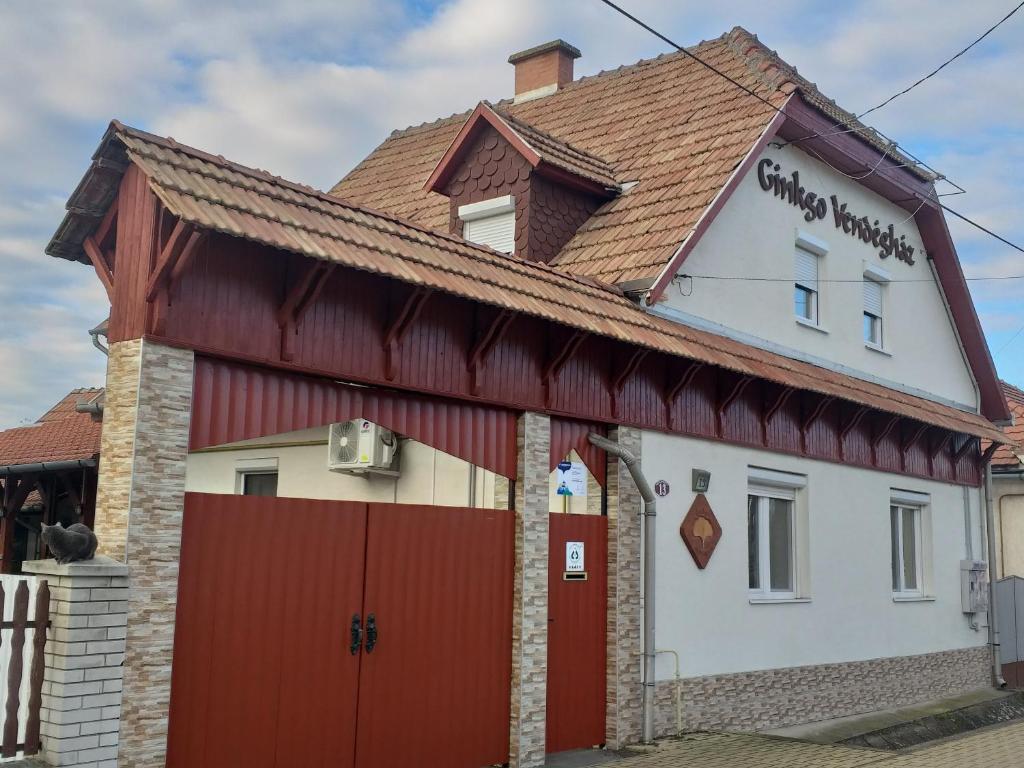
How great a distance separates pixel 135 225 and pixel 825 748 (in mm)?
8403

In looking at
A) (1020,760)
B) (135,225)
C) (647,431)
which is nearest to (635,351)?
(647,431)

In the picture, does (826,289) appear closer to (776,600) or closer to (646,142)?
(646,142)

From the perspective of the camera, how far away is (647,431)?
1108cm

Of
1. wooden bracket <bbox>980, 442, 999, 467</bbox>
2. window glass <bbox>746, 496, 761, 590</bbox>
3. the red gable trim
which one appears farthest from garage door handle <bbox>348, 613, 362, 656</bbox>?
wooden bracket <bbox>980, 442, 999, 467</bbox>

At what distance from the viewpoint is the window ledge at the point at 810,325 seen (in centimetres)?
1419

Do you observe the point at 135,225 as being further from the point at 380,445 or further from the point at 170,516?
the point at 380,445

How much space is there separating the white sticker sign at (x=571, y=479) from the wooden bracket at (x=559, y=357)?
93cm

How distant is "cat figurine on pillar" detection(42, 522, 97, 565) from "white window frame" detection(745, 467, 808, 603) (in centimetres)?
803

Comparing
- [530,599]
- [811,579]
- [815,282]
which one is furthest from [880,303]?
[530,599]

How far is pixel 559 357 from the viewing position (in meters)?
9.81

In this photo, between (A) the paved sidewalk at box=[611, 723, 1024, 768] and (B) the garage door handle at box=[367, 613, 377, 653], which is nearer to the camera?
(B) the garage door handle at box=[367, 613, 377, 653]

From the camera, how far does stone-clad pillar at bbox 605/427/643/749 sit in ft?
34.1

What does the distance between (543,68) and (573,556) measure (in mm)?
11277

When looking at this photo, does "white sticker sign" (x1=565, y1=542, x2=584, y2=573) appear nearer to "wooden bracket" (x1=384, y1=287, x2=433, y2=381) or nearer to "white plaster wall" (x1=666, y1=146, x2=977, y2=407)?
"wooden bracket" (x1=384, y1=287, x2=433, y2=381)
